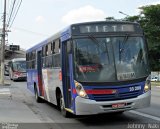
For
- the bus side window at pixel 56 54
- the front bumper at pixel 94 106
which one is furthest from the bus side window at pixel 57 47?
the front bumper at pixel 94 106

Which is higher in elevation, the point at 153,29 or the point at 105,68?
the point at 153,29

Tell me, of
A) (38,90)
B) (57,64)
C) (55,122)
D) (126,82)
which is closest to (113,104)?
(126,82)

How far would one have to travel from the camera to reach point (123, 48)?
11.2 m

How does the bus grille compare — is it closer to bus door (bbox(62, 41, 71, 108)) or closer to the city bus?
the city bus

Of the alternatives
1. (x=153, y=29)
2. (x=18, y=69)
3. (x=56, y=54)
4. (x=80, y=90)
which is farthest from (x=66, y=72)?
(x=153, y=29)

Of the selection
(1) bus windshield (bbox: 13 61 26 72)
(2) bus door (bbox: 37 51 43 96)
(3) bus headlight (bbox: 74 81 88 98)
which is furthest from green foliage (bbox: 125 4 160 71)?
(3) bus headlight (bbox: 74 81 88 98)

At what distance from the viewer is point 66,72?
39.2 ft

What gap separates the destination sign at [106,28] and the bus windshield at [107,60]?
24 cm

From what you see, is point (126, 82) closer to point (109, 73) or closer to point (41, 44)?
point (109, 73)

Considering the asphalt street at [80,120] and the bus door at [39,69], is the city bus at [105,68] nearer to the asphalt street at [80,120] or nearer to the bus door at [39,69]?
the asphalt street at [80,120]

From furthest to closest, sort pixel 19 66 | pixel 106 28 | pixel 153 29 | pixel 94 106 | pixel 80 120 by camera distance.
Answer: pixel 153 29 < pixel 19 66 < pixel 80 120 < pixel 106 28 < pixel 94 106

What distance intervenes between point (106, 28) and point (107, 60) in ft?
3.20

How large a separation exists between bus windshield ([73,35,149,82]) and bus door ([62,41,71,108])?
569 mm

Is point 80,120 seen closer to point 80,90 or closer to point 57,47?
point 80,90
